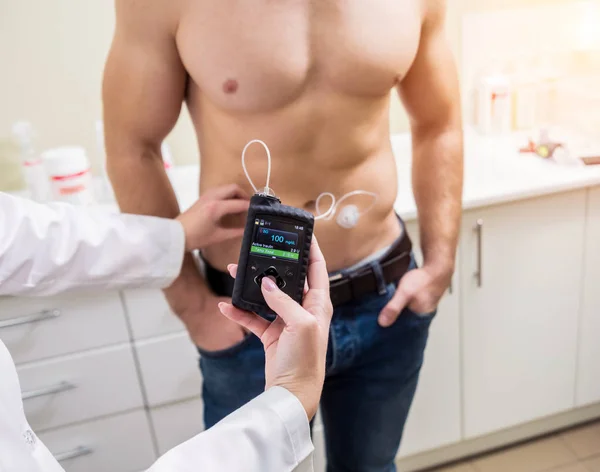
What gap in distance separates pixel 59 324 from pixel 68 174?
1.09 ft

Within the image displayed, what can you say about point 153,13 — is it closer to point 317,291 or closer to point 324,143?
point 324,143

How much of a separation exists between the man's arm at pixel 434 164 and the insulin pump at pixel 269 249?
333 millimetres

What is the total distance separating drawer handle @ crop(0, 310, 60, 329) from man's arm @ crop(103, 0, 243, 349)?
0.39m

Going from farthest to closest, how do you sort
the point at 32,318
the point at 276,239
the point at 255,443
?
the point at 32,318 < the point at 276,239 < the point at 255,443

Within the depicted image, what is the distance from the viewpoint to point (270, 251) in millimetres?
684

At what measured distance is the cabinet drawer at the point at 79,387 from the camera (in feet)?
4.25

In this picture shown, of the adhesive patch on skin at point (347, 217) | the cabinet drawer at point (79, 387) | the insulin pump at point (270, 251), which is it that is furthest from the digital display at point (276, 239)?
the cabinet drawer at point (79, 387)

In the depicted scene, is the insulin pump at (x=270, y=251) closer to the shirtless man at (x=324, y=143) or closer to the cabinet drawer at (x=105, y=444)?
the shirtless man at (x=324, y=143)

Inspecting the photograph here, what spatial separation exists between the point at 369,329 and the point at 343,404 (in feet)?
0.53

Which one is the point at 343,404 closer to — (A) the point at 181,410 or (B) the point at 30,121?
(A) the point at 181,410

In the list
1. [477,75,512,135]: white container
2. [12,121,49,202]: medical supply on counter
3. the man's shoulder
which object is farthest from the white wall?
[477,75,512,135]: white container

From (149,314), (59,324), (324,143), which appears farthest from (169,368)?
(324,143)

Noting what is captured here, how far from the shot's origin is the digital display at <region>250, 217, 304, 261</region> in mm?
679

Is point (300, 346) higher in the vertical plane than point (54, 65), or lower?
lower
